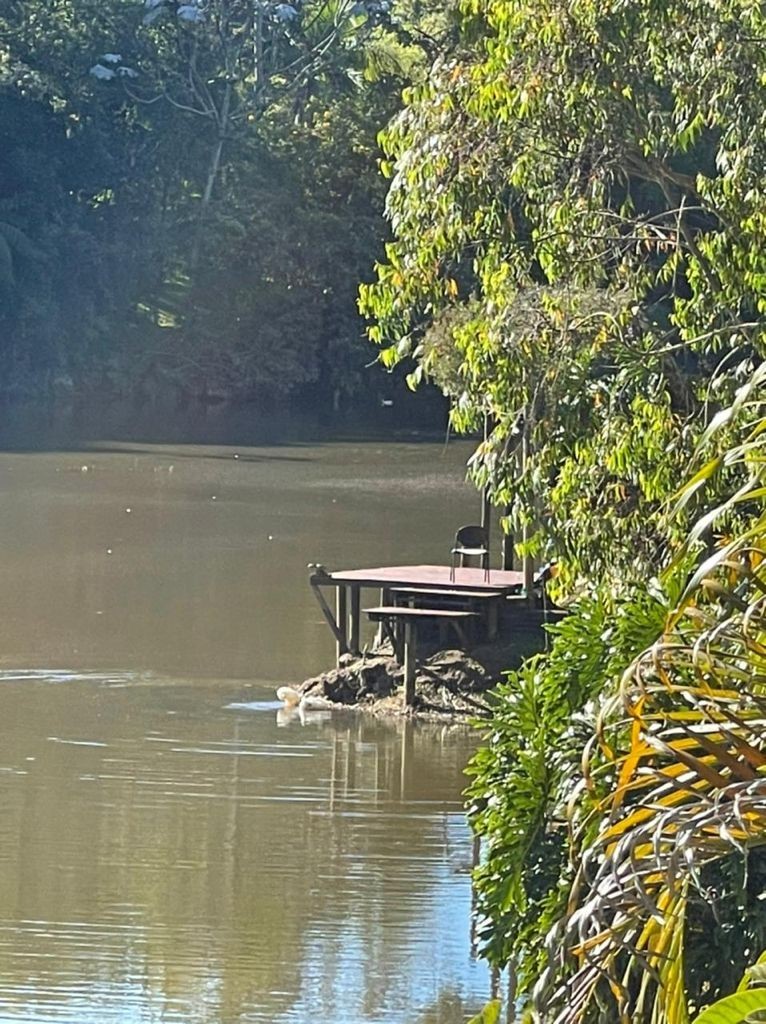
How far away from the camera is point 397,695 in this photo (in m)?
15.3

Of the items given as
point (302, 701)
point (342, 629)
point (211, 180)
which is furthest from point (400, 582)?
Answer: point (211, 180)

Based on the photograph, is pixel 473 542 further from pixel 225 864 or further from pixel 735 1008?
pixel 735 1008

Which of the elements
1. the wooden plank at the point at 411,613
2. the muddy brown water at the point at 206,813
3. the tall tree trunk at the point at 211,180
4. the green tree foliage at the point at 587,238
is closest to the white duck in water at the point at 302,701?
the muddy brown water at the point at 206,813

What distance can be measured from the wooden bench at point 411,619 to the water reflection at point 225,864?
43cm

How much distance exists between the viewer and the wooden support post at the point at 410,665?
48.4 ft

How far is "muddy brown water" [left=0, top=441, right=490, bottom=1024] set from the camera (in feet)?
30.0

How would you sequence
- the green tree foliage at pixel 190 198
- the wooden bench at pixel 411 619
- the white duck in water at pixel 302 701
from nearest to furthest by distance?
the wooden bench at pixel 411 619
the white duck in water at pixel 302 701
the green tree foliage at pixel 190 198

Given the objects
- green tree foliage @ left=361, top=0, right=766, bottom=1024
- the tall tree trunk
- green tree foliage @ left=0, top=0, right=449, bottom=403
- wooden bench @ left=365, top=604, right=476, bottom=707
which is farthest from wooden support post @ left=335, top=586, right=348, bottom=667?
the tall tree trunk

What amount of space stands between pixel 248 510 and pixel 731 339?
19.7 metres

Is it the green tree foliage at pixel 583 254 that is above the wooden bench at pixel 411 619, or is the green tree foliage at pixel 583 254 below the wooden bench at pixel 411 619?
above

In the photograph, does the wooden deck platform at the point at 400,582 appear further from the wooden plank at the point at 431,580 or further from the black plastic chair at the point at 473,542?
the black plastic chair at the point at 473,542

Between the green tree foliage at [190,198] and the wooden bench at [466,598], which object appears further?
the green tree foliage at [190,198]

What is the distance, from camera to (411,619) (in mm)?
14719

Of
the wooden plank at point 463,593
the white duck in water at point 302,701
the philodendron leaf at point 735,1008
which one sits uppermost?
the wooden plank at point 463,593
